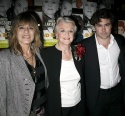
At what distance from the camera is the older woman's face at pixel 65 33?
2230 mm

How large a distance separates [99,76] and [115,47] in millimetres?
523

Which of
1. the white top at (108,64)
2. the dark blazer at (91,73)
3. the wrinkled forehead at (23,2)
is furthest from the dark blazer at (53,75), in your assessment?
the wrinkled forehead at (23,2)

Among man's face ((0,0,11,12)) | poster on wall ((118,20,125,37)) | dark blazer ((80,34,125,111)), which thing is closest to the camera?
dark blazer ((80,34,125,111))

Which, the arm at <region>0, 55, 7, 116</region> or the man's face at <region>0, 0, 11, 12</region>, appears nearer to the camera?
the arm at <region>0, 55, 7, 116</region>

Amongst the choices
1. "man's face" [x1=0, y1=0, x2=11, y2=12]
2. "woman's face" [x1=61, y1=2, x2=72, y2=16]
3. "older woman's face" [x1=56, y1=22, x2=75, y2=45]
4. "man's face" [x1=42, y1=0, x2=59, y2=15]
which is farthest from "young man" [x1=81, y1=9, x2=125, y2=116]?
"man's face" [x1=0, y1=0, x2=11, y2=12]

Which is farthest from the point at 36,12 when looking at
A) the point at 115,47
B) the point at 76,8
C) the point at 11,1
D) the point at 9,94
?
the point at 9,94

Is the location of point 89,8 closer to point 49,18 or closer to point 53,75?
point 49,18

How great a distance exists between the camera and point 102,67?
263 cm

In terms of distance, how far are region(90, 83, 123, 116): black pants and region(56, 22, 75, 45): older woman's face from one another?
3.17 feet

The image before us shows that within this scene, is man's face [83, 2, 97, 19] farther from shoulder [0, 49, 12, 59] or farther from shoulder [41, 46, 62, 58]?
shoulder [0, 49, 12, 59]

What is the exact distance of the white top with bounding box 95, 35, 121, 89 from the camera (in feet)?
8.61

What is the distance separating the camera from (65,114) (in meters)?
2.28

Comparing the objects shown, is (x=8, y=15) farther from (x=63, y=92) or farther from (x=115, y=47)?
(x=115, y=47)

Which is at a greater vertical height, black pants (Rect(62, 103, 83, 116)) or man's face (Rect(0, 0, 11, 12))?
man's face (Rect(0, 0, 11, 12))
